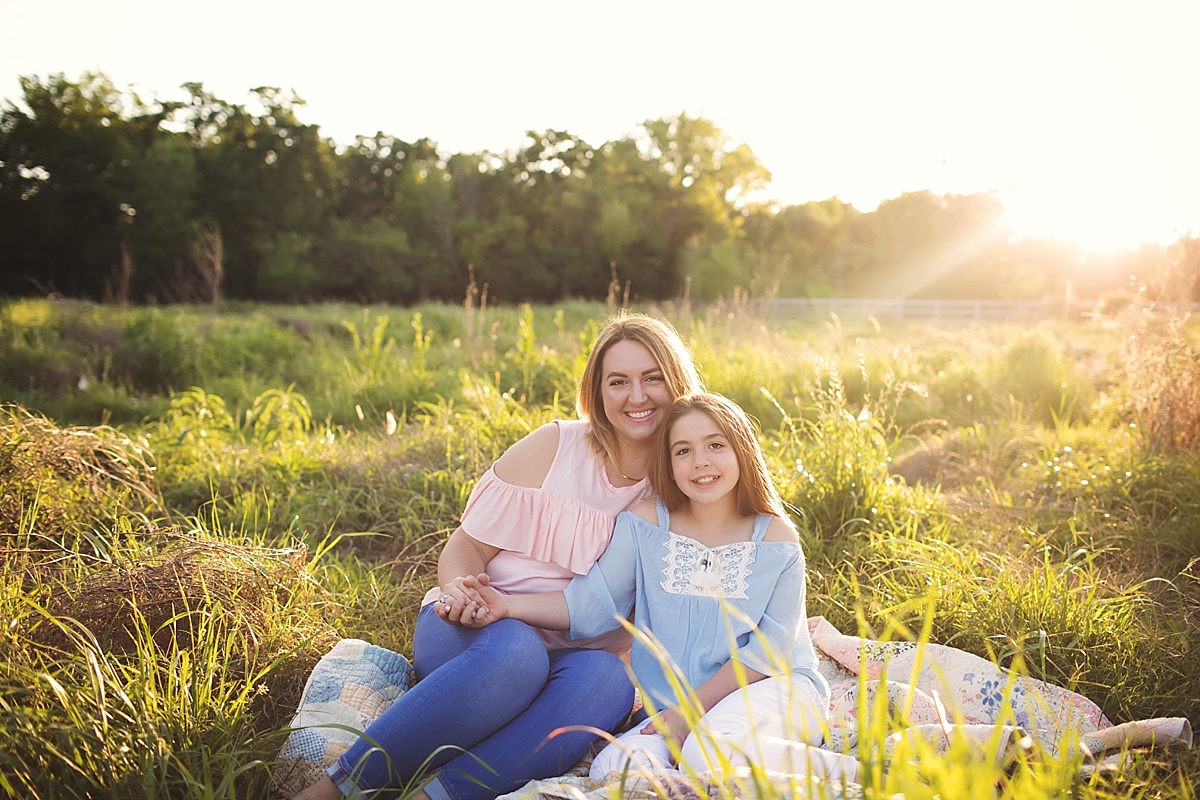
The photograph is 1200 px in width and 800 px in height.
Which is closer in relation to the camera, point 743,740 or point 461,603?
point 743,740

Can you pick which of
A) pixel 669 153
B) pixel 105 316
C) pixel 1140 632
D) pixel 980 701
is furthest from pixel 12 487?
pixel 669 153

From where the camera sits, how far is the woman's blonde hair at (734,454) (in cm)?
Result: 229

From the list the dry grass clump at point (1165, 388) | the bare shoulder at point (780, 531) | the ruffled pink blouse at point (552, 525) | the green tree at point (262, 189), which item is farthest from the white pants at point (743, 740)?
the green tree at point (262, 189)

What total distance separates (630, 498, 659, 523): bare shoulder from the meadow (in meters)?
0.74

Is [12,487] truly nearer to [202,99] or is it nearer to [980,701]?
[980,701]

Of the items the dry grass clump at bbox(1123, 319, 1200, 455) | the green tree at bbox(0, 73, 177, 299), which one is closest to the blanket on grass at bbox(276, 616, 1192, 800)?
the dry grass clump at bbox(1123, 319, 1200, 455)

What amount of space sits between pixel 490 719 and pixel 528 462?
858 mm

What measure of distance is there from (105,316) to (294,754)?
9.89 m

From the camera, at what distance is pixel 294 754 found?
204 centimetres

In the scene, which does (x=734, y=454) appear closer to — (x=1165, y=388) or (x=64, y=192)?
(x=1165, y=388)

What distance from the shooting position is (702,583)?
7.55 ft

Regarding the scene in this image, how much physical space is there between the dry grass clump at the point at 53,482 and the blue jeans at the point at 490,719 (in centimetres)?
168

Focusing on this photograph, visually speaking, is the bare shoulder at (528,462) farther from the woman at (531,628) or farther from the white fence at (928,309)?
the white fence at (928,309)

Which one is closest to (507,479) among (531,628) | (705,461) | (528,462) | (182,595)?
(528,462)
